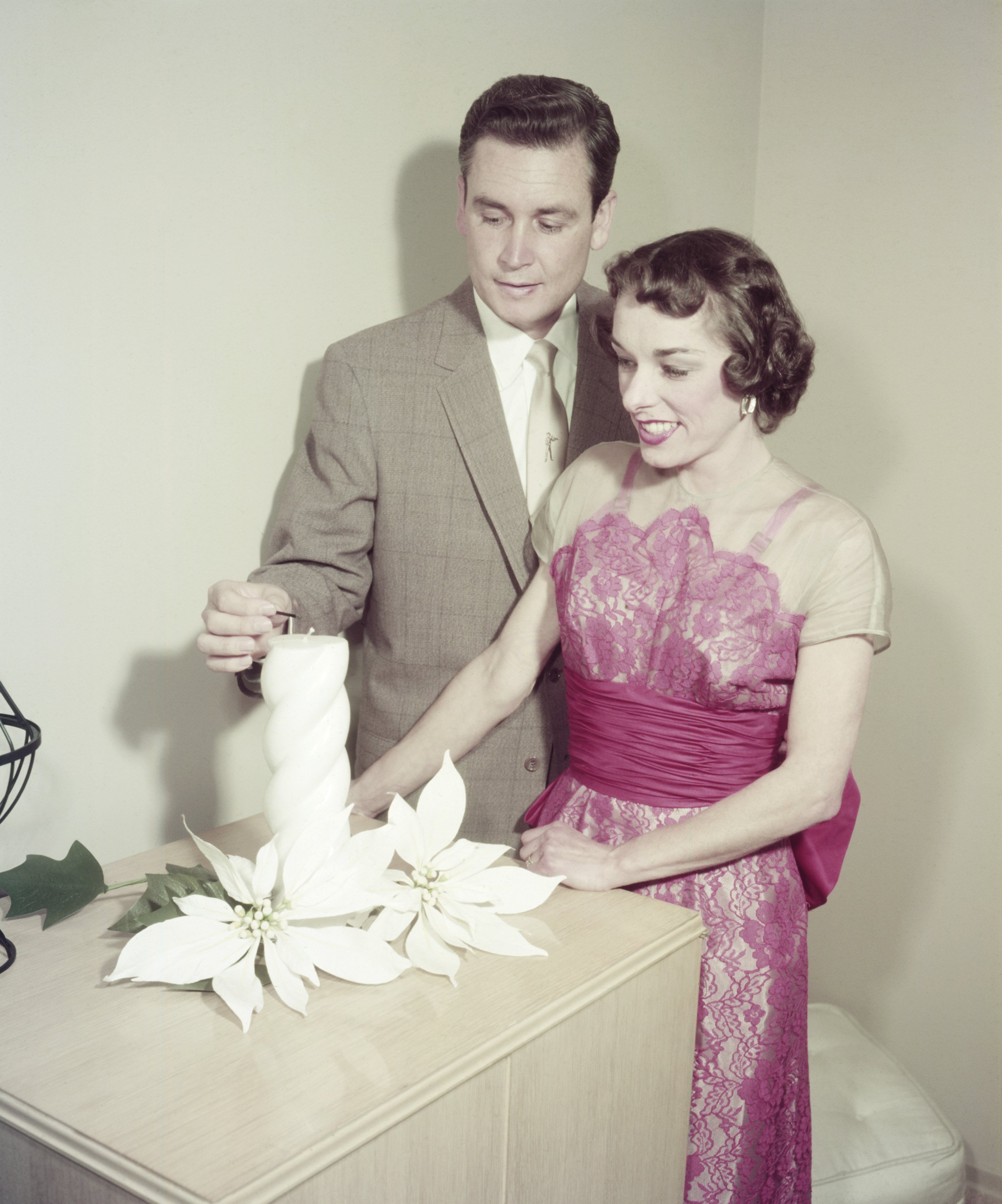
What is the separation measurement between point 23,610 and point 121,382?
34 cm

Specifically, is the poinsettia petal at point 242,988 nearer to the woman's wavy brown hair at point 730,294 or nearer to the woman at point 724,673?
the woman at point 724,673

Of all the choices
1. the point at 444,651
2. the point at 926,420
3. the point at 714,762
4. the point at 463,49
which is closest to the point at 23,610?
the point at 444,651

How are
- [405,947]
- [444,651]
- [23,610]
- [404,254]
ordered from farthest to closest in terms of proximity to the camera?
[404,254], [444,651], [23,610], [405,947]

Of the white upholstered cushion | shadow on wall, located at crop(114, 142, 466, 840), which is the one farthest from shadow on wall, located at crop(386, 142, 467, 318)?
the white upholstered cushion

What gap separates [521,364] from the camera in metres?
1.90

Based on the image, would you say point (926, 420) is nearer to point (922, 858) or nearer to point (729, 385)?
point (922, 858)

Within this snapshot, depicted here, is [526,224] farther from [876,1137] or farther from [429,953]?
[876,1137]

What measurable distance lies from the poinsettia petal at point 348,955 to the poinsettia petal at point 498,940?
0.11m

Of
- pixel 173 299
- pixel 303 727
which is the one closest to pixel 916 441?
pixel 173 299

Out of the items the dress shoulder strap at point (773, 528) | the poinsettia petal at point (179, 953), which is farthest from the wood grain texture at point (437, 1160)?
the dress shoulder strap at point (773, 528)

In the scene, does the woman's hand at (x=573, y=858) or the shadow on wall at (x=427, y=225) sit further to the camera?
the shadow on wall at (x=427, y=225)

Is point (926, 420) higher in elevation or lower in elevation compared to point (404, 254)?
lower

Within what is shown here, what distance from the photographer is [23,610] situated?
1.51 m

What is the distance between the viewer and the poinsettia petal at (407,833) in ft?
3.94
